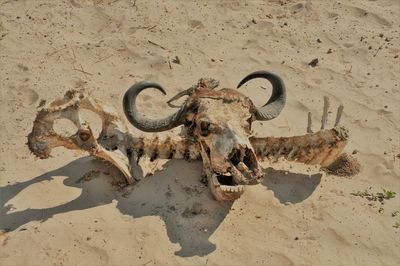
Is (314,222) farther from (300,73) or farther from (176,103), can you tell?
(300,73)

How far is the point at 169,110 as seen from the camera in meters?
7.91

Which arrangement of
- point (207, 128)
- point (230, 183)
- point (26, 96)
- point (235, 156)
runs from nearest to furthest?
1. point (235, 156)
2. point (230, 183)
3. point (207, 128)
4. point (26, 96)

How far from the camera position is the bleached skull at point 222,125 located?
548cm

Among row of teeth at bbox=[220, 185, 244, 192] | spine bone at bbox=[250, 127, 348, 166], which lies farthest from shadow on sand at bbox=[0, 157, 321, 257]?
row of teeth at bbox=[220, 185, 244, 192]

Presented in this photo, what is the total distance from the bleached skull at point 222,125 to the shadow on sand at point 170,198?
11.2 inches

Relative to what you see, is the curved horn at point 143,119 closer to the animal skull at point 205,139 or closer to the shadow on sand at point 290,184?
the animal skull at point 205,139

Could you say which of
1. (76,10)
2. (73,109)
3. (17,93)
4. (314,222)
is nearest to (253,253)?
(314,222)

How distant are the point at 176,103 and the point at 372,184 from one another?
3.21m

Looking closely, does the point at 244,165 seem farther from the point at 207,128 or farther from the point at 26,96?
the point at 26,96

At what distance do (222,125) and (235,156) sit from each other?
40cm

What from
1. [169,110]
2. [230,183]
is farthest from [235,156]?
[169,110]

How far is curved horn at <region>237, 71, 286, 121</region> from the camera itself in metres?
6.35

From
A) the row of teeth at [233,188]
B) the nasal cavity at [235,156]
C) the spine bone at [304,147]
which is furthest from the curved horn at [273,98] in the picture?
the row of teeth at [233,188]

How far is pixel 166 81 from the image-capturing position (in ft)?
27.7
